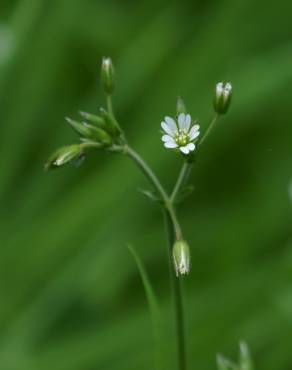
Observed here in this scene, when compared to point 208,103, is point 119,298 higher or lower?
lower

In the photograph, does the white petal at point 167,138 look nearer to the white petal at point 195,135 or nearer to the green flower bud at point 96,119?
the white petal at point 195,135

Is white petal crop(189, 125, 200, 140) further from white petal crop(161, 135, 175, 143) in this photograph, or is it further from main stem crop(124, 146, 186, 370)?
main stem crop(124, 146, 186, 370)

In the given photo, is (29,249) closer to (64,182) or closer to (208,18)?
(64,182)

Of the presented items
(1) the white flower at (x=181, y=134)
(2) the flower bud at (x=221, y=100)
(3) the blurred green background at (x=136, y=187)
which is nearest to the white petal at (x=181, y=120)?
(1) the white flower at (x=181, y=134)

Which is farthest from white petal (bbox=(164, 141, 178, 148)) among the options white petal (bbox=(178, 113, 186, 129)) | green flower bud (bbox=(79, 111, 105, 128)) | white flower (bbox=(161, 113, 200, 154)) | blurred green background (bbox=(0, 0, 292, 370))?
blurred green background (bbox=(0, 0, 292, 370))

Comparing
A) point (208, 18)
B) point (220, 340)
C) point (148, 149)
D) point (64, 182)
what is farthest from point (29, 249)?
point (208, 18)
